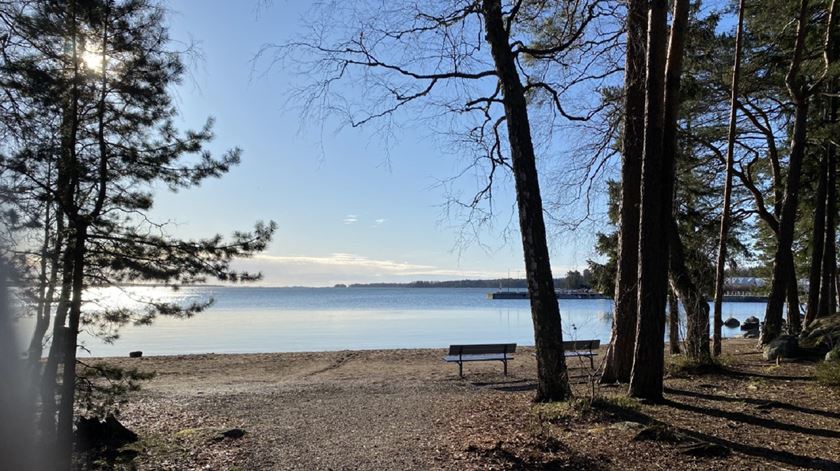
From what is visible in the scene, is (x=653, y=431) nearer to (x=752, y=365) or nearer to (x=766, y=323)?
(x=752, y=365)

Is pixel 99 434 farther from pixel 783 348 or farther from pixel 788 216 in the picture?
pixel 788 216

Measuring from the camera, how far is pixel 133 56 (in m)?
5.65

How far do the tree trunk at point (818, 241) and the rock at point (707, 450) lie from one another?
566 inches

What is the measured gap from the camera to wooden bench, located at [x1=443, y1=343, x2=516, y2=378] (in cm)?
1403

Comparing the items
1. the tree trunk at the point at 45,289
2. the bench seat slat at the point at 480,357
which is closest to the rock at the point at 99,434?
the tree trunk at the point at 45,289

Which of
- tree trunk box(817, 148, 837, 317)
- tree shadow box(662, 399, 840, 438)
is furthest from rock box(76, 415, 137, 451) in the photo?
tree trunk box(817, 148, 837, 317)

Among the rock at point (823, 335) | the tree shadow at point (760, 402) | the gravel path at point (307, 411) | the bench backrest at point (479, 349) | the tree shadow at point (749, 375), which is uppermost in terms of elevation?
the rock at point (823, 335)

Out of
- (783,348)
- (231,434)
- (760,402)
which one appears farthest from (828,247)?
(231,434)

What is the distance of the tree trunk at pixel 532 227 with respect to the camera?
24.6 ft

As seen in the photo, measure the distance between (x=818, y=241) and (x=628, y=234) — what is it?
1096cm

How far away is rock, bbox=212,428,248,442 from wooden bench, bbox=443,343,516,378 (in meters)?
7.29

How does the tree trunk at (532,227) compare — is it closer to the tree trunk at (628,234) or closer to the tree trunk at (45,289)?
the tree trunk at (628,234)

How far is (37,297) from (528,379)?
34.2 ft

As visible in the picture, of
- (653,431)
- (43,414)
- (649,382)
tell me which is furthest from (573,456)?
(43,414)
